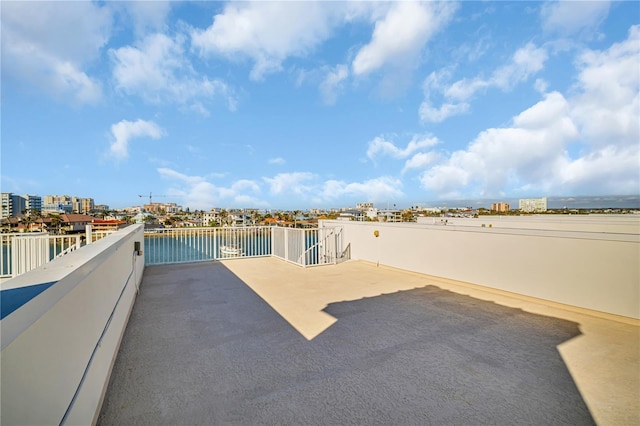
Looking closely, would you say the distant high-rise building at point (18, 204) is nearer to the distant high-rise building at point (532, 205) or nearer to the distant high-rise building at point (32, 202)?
the distant high-rise building at point (32, 202)

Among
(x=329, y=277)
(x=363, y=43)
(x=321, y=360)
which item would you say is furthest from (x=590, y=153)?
(x=321, y=360)

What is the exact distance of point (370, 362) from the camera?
2502 mm

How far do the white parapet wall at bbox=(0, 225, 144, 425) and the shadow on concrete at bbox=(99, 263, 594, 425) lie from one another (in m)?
0.46

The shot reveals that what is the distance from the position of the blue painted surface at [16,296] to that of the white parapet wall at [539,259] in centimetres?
542

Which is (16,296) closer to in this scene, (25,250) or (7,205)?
(25,250)

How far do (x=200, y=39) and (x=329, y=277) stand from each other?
930 cm

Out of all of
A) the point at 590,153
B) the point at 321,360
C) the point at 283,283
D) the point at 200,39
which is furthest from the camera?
the point at 590,153

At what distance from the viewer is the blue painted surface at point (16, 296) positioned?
87cm

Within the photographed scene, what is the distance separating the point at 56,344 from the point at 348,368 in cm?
199

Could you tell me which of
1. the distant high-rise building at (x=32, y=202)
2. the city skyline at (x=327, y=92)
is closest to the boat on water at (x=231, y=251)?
the city skyline at (x=327, y=92)

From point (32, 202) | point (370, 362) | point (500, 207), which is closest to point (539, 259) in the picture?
point (370, 362)

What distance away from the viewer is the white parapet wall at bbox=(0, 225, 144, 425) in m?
0.81

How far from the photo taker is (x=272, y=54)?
11.6m

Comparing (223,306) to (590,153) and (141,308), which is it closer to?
(141,308)
